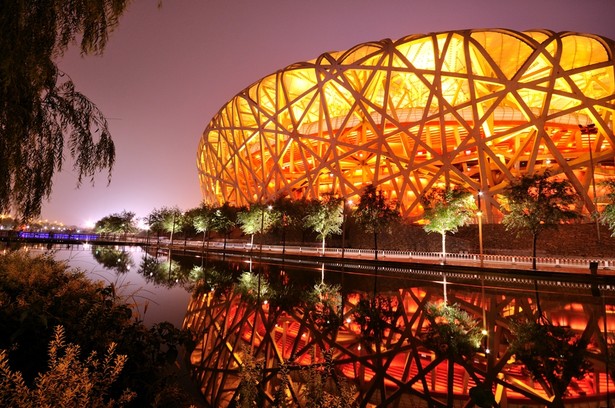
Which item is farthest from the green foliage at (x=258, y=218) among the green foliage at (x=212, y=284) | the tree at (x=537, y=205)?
the tree at (x=537, y=205)

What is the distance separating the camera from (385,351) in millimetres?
6613

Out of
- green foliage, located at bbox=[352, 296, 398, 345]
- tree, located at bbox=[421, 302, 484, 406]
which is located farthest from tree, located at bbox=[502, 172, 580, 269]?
tree, located at bbox=[421, 302, 484, 406]

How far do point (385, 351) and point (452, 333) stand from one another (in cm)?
195

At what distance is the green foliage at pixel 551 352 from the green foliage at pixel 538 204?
16.6 meters

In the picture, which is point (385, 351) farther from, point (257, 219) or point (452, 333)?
point (257, 219)

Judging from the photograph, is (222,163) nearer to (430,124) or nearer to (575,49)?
(430,124)

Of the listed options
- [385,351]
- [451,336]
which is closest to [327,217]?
[451,336]

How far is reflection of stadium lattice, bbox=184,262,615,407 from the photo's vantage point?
5.02 meters

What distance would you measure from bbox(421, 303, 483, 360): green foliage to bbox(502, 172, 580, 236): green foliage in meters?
16.4

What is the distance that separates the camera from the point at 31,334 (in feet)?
13.2

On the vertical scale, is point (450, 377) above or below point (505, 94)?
below

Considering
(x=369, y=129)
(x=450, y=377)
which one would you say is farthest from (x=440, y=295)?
(x=369, y=129)

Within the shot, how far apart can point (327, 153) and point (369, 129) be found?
24.9ft

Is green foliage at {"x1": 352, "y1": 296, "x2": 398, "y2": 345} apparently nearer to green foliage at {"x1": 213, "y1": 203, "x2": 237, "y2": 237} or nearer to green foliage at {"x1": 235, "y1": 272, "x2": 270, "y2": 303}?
green foliage at {"x1": 235, "y1": 272, "x2": 270, "y2": 303}
